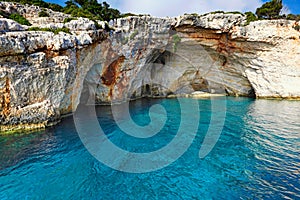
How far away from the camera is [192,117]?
15.1 m

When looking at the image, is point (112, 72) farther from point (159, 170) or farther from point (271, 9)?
point (271, 9)

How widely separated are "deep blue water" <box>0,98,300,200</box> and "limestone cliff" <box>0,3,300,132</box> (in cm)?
272

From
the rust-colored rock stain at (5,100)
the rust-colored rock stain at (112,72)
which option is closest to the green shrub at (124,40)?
A: the rust-colored rock stain at (112,72)

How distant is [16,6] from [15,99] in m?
14.3

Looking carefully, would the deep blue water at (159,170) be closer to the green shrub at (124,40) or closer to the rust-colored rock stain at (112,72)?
the rust-colored rock stain at (112,72)

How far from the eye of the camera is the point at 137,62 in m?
20.4

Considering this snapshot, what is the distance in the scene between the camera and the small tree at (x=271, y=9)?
2948cm

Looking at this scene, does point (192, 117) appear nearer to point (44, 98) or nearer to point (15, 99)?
point (44, 98)

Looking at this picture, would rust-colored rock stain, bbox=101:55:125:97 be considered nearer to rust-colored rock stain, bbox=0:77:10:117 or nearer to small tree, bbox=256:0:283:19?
rust-colored rock stain, bbox=0:77:10:117

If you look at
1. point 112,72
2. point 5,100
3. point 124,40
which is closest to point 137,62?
point 124,40

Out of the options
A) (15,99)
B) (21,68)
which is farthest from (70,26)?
(15,99)

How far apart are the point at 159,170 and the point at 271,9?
34458 millimetres

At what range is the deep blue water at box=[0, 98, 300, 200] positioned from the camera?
5977 mm

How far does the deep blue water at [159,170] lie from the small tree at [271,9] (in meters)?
26.3
